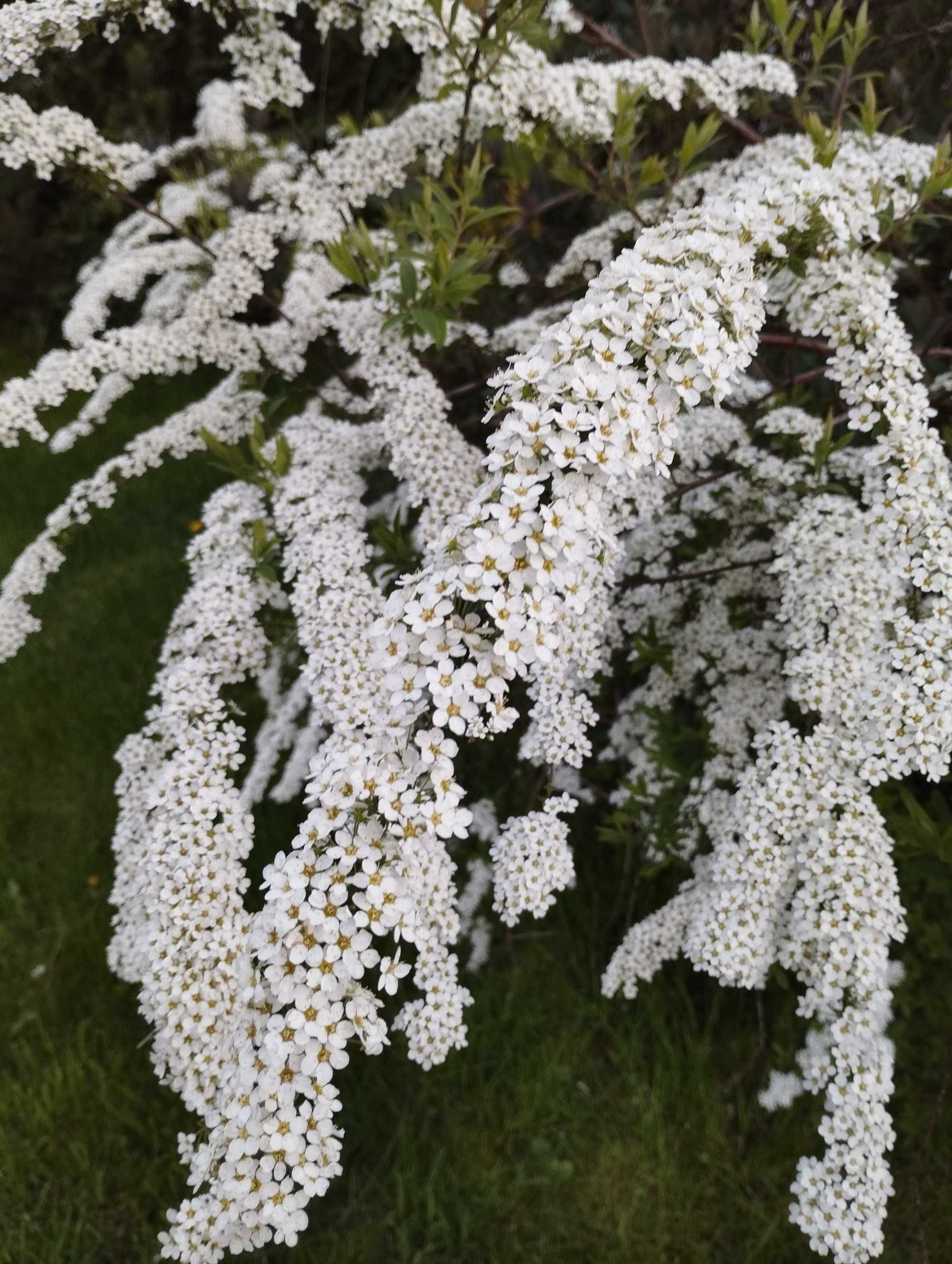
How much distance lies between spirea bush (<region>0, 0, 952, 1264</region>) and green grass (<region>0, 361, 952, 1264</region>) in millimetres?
156

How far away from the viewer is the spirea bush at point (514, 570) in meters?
1.44

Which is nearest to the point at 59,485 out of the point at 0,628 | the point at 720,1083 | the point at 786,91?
the point at 0,628

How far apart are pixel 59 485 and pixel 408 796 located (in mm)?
5427

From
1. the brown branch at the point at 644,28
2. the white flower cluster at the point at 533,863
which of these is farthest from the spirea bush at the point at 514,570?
the brown branch at the point at 644,28

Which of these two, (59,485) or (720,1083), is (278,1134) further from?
(59,485)

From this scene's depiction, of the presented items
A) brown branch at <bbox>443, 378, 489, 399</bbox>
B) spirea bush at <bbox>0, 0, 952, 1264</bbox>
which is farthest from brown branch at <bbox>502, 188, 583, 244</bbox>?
brown branch at <bbox>443, 378, 489, 399</bbox>

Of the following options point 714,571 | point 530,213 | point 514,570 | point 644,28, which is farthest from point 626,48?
point 514,570

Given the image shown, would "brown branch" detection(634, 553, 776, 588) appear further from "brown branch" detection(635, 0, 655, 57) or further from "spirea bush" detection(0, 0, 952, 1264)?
"brown branch" detection(635, 0, 655, 57)

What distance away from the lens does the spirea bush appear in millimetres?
1438

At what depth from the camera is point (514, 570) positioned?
1403 millimetres

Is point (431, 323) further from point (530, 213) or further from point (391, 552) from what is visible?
point (530, 213)

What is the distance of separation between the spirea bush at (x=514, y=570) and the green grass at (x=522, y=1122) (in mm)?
156

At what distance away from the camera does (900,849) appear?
2.55 m

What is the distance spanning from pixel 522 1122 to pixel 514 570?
199cm
